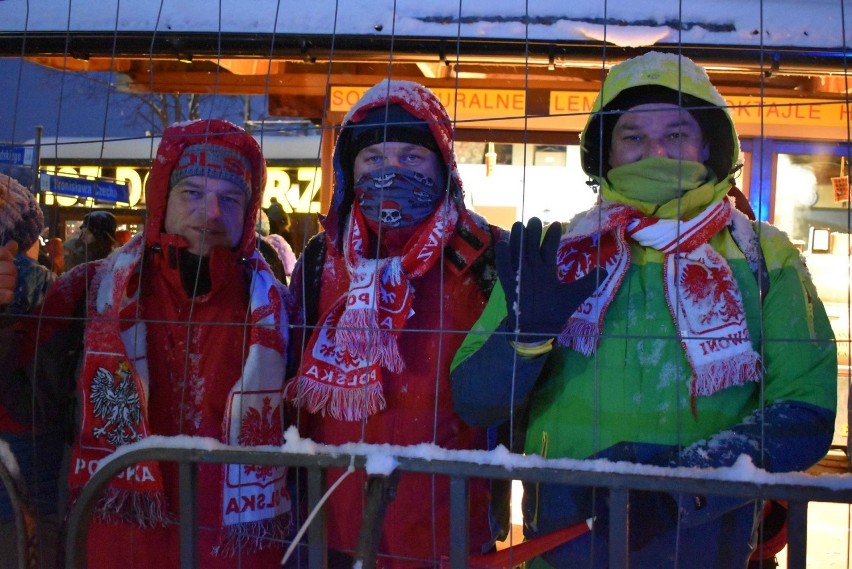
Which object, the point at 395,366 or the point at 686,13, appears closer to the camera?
the point at 395,366

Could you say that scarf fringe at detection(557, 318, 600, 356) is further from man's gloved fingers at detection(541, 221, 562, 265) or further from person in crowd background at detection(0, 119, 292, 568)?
person in crowd background at detection(0, 119, 292, 568)

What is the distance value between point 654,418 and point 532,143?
3.47m

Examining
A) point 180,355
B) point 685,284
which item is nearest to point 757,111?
point 685,284

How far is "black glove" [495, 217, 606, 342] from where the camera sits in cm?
→ 146

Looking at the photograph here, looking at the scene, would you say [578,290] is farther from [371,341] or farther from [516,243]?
[371,341]

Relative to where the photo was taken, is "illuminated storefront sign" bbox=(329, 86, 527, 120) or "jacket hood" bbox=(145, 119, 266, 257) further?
"illuminated storefront sign" bbox=(329, 86, 527, 120)

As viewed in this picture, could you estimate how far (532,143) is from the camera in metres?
4.81

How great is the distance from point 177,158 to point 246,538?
3.47 ft

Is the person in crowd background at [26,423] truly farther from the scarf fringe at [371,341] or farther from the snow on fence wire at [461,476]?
the scarf fringe at [371,341]

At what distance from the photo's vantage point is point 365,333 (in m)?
1.85

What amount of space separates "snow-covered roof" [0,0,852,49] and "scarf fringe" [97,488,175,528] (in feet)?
4.72

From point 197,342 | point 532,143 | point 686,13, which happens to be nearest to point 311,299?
point 197,342

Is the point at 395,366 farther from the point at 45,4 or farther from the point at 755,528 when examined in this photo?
the point at 45,4

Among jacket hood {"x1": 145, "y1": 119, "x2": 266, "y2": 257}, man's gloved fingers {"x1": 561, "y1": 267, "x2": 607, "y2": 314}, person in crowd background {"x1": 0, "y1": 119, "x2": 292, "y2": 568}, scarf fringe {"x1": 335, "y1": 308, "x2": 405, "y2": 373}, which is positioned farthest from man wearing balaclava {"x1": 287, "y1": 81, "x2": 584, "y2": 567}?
man's gloved fingers {"x1": 561, "y1": 267, "x2": 607, "y2": 314}
